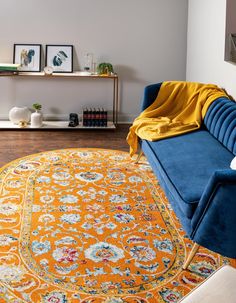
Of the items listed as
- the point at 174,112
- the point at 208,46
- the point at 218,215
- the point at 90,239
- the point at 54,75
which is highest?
the point at 208,46

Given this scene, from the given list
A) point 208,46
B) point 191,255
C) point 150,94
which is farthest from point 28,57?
point 191,255

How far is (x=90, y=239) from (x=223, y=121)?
1.42 m

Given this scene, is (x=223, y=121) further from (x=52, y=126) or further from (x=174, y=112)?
(x=52, y=126)

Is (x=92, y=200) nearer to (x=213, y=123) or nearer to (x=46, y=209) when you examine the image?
(x=46, y=209)

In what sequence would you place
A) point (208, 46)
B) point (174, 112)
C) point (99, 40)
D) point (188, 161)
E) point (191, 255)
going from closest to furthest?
point (191, 255)
point (188, 161)
point (174, 112)
point (208, 46)
point (99, 40)

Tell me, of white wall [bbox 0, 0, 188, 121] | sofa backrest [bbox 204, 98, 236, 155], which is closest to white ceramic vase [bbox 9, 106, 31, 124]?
white wall [bbox 0, 0, 188, 121]

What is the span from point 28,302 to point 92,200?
4.55 ft

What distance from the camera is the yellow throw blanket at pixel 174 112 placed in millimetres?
4395

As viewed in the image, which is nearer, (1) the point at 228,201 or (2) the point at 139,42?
(1) the point at 228,201

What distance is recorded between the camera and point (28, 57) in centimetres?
612

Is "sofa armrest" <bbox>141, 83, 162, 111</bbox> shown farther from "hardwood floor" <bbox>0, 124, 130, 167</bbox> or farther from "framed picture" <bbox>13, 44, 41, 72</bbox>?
"framed picture" <bbox>13, 44, 41, 72</bbox>

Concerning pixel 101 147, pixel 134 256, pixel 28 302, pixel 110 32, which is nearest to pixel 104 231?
pixel 134 256

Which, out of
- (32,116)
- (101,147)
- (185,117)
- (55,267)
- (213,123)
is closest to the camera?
(55,267)

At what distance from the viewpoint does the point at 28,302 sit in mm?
2639
